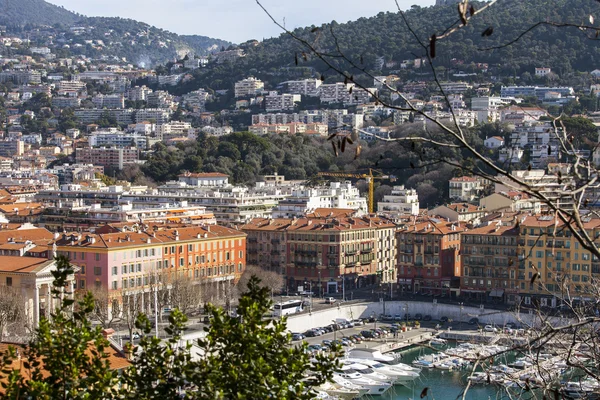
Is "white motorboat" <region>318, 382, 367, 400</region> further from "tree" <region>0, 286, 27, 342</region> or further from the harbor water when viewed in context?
"tree" <region>0, 286, 27, 342</region>

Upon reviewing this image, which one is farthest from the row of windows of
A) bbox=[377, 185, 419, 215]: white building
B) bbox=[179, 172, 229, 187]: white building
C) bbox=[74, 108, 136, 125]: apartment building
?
bbox=[74, 108, 136, 125]: apartment building

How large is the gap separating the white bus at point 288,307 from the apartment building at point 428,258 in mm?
5072

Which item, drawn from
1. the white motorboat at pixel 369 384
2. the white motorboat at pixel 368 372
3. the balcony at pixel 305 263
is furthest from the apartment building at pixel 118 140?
the white motorboat at pixel 369 384

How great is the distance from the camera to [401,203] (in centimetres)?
5278

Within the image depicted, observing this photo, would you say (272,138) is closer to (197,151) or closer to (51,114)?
(197,151)

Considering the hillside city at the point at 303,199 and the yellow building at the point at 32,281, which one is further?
the hillside city at the point at 303,199

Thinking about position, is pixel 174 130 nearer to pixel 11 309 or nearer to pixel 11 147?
pixel 11 147

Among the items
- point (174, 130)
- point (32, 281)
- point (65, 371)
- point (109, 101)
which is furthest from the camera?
point (109, 101)

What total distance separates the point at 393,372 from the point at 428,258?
433 inches

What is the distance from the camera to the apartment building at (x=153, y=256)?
34.0 meters

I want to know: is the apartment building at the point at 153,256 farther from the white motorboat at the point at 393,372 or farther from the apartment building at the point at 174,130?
the apartment building at the point at 174,130

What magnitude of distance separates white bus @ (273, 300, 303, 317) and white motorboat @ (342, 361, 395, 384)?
5.70 meters

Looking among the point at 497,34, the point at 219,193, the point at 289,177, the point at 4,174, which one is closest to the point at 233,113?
the point at 497,34

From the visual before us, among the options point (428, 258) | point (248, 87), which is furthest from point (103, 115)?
point (428, 258)
